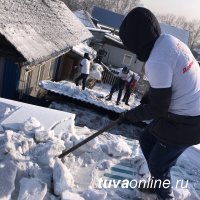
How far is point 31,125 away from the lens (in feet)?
12.5

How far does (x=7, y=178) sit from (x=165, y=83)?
62.3 inches

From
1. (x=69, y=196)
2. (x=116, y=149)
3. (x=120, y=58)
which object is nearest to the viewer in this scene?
(x=69, y=196)

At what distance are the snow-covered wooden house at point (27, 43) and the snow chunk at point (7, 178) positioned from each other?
5041 mm

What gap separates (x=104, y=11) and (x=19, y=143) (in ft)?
138

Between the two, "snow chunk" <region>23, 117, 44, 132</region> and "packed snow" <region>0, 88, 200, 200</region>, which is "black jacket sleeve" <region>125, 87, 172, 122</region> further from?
"snow chunk" <region>23, 117, 44, 132</region>

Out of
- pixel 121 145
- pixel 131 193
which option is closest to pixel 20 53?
pixel 121 145

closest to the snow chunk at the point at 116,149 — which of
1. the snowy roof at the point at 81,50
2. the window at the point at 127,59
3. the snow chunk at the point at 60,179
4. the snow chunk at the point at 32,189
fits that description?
the snow chunk at the point at 60,179

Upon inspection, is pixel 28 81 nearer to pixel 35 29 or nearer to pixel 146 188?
pixel 35 29

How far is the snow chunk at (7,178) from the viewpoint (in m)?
2.75

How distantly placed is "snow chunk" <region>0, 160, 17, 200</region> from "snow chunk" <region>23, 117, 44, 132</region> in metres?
0.77

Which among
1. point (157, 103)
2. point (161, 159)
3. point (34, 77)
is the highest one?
point (157, 103)

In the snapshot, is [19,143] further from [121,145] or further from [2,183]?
[121,145]

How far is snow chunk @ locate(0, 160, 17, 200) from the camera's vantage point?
2752 millimetres

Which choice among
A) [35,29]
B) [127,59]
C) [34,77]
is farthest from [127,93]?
[127,59]
